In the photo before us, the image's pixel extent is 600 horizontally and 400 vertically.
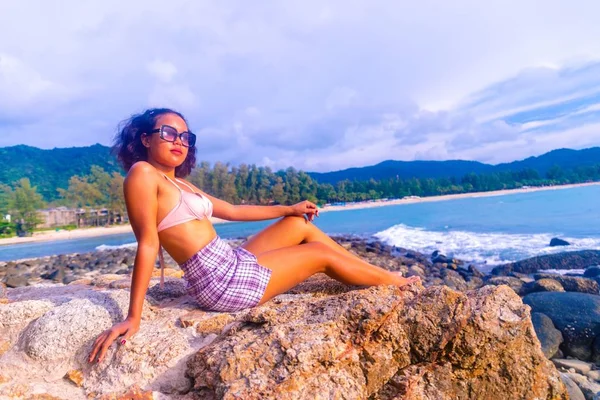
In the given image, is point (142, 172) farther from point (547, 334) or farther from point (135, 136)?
point (547, 334)

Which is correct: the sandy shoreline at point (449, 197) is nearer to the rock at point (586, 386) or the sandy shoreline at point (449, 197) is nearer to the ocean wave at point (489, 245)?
the ocean wave at point (489, 245)

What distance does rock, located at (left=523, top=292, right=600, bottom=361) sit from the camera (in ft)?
20.9

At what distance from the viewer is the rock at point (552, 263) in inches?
571

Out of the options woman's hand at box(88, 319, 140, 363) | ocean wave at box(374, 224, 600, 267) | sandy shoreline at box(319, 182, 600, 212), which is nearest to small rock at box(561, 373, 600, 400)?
woman's hand at box(88, 319, 140, 363)

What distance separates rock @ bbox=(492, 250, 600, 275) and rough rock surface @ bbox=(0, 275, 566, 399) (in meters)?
13.0

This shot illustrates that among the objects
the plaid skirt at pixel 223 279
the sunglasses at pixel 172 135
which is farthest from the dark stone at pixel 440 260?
the sunglasses at pixel 172 135

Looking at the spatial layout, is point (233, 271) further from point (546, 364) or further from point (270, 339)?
point (546, 364)

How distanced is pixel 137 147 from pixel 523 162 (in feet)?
682

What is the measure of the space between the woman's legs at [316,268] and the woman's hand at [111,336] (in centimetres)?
99

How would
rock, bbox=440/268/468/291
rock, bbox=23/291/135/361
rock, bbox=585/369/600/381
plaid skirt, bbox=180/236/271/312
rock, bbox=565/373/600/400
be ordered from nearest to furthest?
rock, bbox=23/291/135/361 → plaid skirt, bbox=180/236/271/312 → rock, bbox=565/373/600/400 → rock, bbox=585/369/600/381 → rock, bbox=440/268/468/291

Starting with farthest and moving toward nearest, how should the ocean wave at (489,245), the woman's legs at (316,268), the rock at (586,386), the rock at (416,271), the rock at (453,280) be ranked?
the ocean wave at (489,245), the rock at (416,271), the rock at (453,280), the rock at (586,386), the woman's legs at (316,268)

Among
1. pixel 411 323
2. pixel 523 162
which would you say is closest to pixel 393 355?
pixel 411 323

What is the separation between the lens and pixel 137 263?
2.82 metres

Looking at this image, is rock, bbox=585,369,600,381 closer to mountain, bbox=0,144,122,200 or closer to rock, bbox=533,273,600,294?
rock, bbox=533,273,600,294
